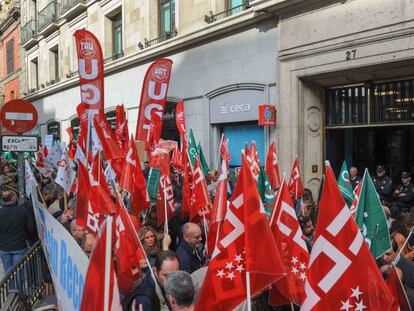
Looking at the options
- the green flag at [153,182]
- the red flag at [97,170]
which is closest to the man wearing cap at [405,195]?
the green flag at [153,182]

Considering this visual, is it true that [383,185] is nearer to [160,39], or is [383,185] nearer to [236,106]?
[236,106]

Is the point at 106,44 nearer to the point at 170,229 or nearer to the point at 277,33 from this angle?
the point at 277,33

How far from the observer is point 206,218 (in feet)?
20.7

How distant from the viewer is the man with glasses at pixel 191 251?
492 centimetres

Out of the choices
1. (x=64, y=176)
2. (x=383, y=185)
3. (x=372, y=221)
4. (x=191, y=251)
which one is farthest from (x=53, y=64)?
(x=372, y=221)

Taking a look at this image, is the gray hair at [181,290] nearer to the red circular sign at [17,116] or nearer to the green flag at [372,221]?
the green flag at [372,221]

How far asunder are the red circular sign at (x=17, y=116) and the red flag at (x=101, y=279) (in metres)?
6.30

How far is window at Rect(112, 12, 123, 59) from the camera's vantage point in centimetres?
1967

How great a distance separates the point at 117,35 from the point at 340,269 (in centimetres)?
1851

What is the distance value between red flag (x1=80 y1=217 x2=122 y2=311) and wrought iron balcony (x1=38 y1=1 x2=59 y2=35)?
80.6 ft

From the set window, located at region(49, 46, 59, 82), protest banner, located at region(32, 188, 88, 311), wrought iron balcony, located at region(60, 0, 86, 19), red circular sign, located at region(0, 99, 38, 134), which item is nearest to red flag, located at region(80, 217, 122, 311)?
protest banner, located at region(32, 188, 88, 311)

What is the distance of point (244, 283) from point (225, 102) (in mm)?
10630

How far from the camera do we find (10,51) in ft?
120

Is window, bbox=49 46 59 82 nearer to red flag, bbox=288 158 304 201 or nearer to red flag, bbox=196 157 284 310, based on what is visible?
red flag, bbox=288 158 304 201
